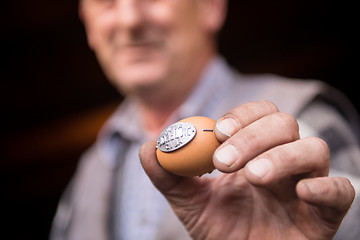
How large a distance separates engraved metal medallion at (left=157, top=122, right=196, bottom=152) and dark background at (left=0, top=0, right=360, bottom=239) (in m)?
1.61

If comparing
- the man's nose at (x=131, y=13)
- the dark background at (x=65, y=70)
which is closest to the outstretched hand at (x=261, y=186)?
the man's nose at (x=131, y=13)

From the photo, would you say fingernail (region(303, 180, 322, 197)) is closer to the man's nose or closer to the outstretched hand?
the outstretched hand

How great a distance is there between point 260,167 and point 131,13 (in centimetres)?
73

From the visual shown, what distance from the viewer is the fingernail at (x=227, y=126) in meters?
0.47

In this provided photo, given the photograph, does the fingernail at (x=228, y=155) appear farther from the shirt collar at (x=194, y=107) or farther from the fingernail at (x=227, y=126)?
the shirt collar at (x=194, y=107)

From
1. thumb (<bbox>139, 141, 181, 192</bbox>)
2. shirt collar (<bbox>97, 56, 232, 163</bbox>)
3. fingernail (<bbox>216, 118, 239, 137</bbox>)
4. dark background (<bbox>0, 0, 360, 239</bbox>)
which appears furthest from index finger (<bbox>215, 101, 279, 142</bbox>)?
dark background (<bbox>0, 0, 360, 239</bbox>)

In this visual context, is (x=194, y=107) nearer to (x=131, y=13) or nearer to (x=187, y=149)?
(x=131, y=13)

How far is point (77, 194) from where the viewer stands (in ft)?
3.78

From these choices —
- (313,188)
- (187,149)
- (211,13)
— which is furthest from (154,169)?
(211,13)

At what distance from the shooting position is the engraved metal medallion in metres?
0.49

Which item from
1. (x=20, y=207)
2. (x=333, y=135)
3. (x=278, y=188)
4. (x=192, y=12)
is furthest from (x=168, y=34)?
(x=20, y=207)

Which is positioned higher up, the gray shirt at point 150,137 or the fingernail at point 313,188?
the fingernail at point 313,188

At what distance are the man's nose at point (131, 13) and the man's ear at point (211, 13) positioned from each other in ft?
0.73

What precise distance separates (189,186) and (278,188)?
138mm
